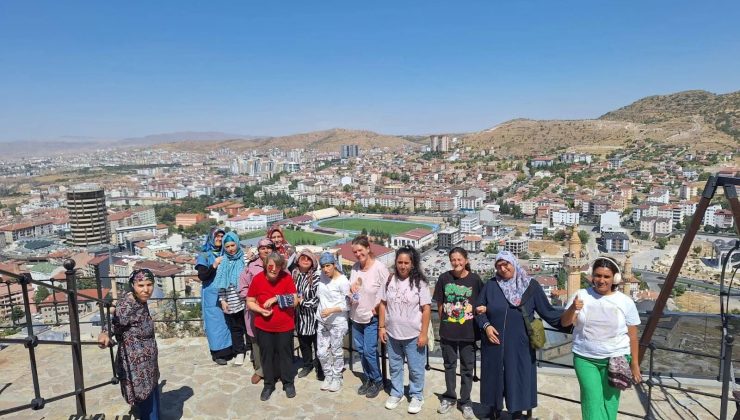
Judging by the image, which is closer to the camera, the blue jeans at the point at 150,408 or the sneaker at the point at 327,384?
the blue jeans at the point at 150,408

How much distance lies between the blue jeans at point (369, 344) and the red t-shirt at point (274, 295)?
0.44m

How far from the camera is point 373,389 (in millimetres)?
3193

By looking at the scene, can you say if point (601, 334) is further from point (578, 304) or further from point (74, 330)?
point (74, 330)

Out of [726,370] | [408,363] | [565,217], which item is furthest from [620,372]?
[565,217]

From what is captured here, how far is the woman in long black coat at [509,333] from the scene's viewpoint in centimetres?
261

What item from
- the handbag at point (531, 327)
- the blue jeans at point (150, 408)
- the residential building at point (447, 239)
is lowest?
the residential building at point (447, 239)

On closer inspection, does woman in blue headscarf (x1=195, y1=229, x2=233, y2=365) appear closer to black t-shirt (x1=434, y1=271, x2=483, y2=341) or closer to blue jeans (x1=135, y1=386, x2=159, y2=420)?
blue jeans (x1=135, y1=386, x2=159, y2=420)

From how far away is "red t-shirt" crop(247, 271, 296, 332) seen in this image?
3.08 meters

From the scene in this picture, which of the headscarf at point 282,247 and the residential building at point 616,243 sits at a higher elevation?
the headscarf at point 282,247

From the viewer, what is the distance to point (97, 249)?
1832 inches

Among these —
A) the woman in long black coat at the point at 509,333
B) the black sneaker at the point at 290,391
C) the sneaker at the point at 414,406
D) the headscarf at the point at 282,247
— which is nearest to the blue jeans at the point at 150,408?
the black sneaker at the point at 290,391

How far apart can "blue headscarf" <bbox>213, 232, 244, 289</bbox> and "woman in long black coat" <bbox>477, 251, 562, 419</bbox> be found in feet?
A: 6.03

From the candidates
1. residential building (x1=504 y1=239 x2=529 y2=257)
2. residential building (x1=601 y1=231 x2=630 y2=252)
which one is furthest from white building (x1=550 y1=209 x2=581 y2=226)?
residential building (x1=504 y1=239 x2=529 y2=257)

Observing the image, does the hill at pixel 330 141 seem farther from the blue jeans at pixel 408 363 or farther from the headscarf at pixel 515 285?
the headscarf at pixel 515 285
